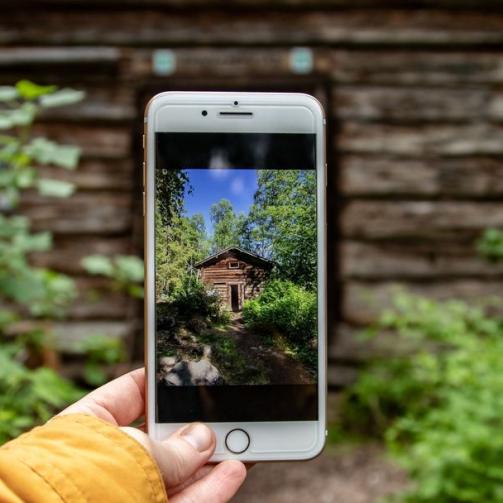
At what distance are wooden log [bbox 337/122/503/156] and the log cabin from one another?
268 centimetres

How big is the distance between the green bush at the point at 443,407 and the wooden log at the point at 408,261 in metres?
0.17

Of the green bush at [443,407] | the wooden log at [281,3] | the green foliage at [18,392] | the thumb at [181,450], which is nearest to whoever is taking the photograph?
the thumb at [181,450]

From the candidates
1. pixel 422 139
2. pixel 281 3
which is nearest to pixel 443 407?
pixel 422 139

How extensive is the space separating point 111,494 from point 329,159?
3083 mm

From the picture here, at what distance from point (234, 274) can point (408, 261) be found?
2.80 metres

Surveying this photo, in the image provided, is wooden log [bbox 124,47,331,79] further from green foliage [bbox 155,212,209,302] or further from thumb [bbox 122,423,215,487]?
thumb [bbox 122,423,215,487]

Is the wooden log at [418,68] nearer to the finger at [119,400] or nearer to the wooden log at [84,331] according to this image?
the wooden log at [84,331]

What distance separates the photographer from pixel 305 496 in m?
3.12

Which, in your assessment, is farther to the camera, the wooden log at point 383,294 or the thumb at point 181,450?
the wooden log at point 383,294

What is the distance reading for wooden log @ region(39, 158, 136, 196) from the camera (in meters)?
3.64

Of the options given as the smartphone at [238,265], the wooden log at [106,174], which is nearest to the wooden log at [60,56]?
the wooden log at [106,174]

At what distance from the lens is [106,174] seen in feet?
12.0

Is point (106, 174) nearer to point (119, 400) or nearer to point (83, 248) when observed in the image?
point (83, 248)

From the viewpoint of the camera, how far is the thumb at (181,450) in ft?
2.95
